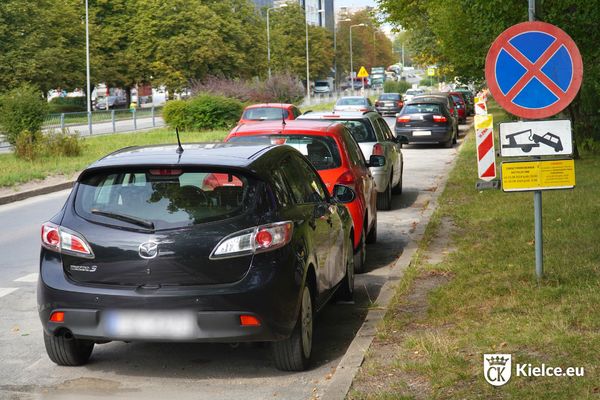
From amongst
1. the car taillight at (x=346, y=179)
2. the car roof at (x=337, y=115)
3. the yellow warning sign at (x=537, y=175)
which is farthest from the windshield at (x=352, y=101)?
the yellow warning sign at (x=537, y=175)

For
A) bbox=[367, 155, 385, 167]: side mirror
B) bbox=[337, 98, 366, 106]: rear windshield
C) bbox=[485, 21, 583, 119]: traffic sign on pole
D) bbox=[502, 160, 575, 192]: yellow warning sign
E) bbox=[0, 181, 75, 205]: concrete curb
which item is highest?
bbox=[485, 21, 583, 119]: traffic sign on pole

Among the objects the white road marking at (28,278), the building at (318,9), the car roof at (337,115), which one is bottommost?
the white road marking at (28,278)

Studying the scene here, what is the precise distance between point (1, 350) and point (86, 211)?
Answer: 1577mm

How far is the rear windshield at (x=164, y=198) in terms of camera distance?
6.16 metres

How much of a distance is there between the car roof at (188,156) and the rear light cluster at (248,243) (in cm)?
46

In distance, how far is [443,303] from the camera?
7.91 meters

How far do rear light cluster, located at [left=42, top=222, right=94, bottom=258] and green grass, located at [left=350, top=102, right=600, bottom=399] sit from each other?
190cm

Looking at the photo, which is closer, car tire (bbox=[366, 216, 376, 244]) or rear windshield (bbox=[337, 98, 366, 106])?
car tire (bbox=[366, 216, 376, 244])

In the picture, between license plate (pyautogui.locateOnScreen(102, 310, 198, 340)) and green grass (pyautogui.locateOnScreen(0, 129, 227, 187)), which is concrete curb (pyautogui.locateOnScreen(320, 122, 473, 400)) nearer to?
license plate (pyautogui.locateOnScreen(102, 310, 198, 340))

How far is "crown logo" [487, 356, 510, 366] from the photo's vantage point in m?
5.90

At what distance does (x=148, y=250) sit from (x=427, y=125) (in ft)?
87.0

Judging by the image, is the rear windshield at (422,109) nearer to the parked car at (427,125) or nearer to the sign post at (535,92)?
the parked car at (427,125)

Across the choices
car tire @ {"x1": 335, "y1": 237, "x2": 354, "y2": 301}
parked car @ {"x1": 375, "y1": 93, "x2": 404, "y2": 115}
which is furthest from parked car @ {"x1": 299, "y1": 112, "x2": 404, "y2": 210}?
parked car @ {"x1": 375, "y1": 93, "x2": 404, "y2": 115}

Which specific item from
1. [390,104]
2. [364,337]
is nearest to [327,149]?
[364,337]
